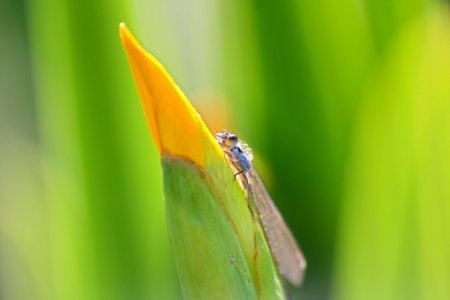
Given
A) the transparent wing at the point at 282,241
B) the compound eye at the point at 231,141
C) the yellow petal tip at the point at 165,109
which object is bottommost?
the transparent wing at the point at 282,241

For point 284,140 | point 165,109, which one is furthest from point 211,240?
point 284,140

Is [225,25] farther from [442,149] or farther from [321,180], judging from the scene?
[442,149]

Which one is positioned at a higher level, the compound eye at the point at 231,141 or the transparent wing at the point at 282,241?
the compound eye at the point at 231,141

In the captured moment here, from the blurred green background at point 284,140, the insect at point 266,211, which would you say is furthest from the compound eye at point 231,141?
the blurred green background at point 284,140

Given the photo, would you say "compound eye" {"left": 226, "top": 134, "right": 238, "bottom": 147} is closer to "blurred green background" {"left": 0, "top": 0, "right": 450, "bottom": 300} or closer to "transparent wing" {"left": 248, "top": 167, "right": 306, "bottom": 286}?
"transparent wing" {"left": 248, "top": 167, "right": 306, "bottom": 286}

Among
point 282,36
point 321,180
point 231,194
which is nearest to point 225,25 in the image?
point 282,36

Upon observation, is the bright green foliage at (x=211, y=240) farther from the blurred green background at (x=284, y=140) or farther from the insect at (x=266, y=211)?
the blurred green background at (x=284, y=140)
